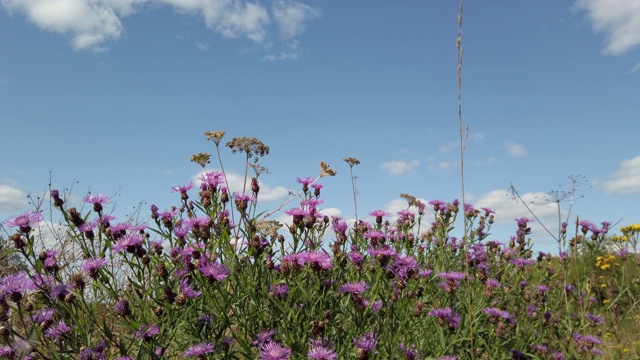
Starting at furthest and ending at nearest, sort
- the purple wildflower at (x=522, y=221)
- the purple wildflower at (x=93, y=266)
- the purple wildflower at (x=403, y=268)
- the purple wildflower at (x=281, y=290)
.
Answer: the purple wildflower at (x=522, y=221), the purple wildflower at (x=403, y=268), the purple wildflower at (x=281, y=290), the purple wildflower at (x=93, y=266)

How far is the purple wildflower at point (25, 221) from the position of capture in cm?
263

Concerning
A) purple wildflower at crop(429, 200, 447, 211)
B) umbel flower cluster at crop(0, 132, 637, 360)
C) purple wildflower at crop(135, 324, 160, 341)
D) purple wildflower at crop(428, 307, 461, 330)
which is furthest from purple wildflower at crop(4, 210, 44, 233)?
purple wildflower at crop(429, 200, 447, 211)

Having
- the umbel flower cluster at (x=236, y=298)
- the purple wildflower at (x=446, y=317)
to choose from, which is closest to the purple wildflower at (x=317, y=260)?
the umbel flower cluster at (x=236, y=298)

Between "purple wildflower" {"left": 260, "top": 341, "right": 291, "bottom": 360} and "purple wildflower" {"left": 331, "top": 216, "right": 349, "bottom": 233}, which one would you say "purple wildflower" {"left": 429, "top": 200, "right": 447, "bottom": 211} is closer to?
"purple wildflower" {"left": 331, "top": 216, "right": 349, "bottom": 233}

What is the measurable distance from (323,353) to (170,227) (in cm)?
142

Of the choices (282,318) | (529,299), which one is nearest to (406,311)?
(282,318)

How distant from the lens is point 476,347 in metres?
3.34

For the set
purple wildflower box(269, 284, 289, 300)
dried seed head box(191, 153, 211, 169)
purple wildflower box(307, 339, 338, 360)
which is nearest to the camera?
purple wildflower box(307, 339, 338, 360)

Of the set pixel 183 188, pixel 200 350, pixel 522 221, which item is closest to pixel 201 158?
pixel 183 188

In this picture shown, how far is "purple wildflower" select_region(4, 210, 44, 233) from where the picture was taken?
263 centimetres

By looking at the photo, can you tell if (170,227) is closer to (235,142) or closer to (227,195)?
(227,195)

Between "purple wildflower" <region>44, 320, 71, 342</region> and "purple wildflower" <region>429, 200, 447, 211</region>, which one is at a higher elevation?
"purple wildflower" <region>429, 200, 447, 211</region>

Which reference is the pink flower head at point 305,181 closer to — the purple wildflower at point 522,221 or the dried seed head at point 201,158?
the dried seed head at point 201,158

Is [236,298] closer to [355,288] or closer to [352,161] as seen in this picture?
[355,288]
